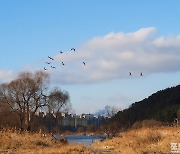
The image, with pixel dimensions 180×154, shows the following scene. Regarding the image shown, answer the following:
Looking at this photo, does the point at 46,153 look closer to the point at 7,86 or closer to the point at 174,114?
the point at 7,86

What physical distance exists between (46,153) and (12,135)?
5934 mm

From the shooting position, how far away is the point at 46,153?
2261cm

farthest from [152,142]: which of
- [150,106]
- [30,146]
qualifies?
[150,106]

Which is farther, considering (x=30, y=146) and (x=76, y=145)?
(x=76, y=145)

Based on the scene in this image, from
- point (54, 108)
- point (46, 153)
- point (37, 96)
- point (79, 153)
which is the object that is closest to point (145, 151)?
point (79, 153)

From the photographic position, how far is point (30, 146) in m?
26.5

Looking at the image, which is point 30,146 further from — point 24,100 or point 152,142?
point 24,100

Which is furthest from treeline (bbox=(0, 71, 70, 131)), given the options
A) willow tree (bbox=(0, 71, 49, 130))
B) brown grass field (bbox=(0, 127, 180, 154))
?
brown grass field (bbox=(0, 127, 180, 154))

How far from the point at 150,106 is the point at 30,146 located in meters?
95.5

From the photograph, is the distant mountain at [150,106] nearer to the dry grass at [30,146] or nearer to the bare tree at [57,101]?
the bare tree at [57,101]

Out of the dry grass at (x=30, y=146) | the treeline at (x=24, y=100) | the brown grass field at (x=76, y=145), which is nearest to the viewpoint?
the dry grass at (x=30, y=146)

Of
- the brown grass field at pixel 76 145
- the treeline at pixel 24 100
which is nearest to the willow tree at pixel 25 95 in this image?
the treeline at pixel 24 100

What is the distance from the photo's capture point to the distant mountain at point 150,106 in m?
110

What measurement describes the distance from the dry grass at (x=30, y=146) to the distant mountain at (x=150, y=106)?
76363 mm
